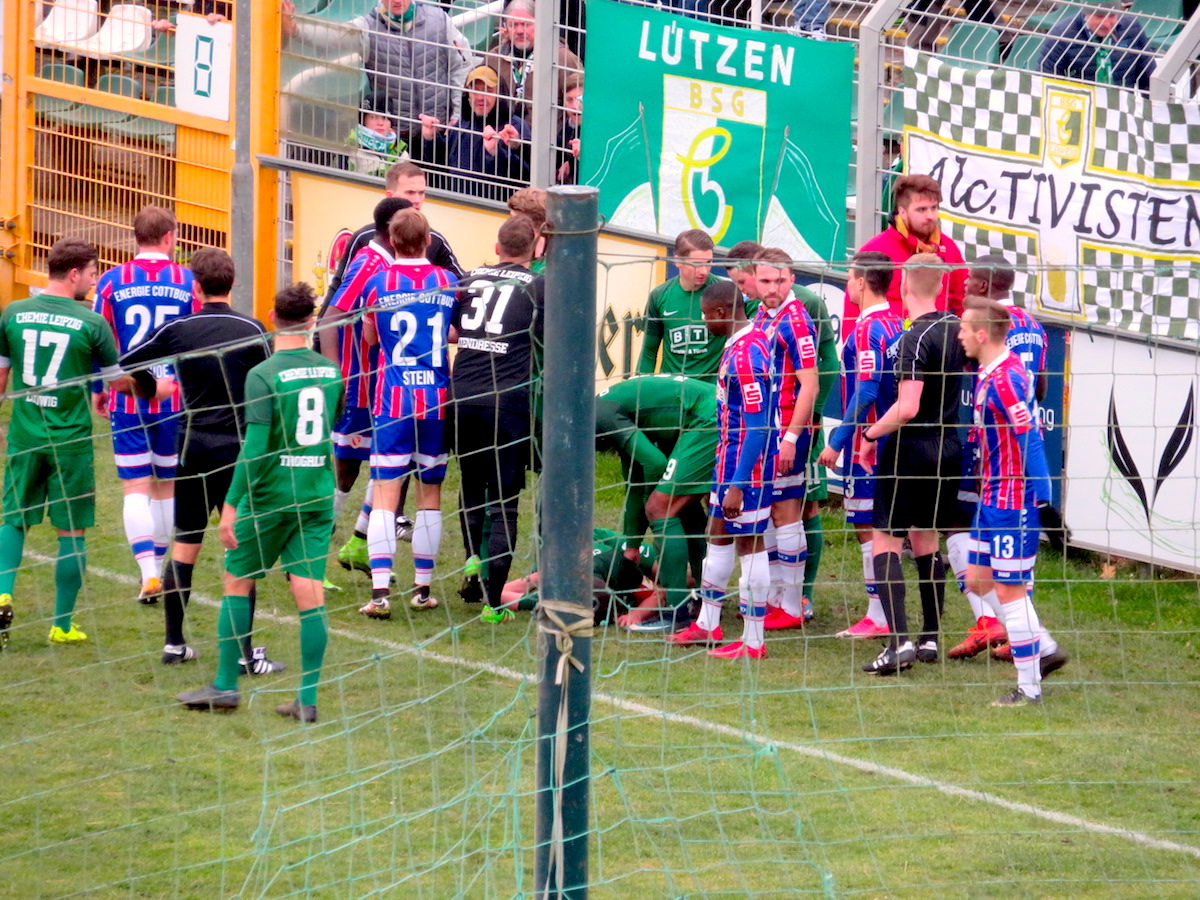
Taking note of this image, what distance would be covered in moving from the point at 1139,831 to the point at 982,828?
0.55m

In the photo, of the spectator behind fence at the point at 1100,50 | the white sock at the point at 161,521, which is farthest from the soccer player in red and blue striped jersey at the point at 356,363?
the spectator behind fence at the point at 1100,50

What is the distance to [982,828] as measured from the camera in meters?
5.64

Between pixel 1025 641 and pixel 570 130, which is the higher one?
pixel 570 130

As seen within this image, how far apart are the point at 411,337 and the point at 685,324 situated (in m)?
1.39

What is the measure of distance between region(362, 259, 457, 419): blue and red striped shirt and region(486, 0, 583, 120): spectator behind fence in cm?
341

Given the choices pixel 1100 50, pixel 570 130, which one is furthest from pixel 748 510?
pixel 570 130

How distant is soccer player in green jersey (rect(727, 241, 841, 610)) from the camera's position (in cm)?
767

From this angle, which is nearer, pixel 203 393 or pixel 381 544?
pixel 203 393

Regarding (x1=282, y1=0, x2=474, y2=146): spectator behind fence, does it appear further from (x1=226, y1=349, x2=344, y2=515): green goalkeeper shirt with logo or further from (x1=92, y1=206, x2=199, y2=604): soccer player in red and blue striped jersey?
(x1=226, y1=349, x2=344, y2=515): green goalkeeper shirt with logo

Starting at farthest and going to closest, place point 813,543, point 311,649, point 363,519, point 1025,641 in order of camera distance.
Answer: point 363,519 < point 813,543 < point 1025,641 < point 311,649

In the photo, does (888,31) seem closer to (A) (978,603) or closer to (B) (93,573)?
(A) (978,603)

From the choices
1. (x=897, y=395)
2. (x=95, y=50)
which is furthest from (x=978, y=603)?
(x=95, y=50)

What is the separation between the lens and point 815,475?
8.39 meters

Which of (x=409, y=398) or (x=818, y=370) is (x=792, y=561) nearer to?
(x=818, y=370)
